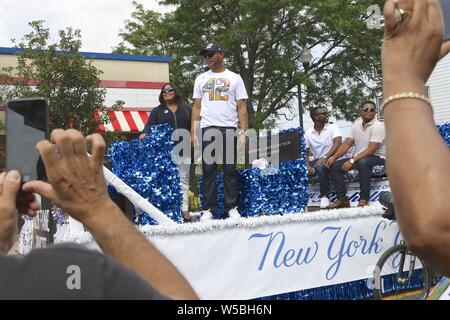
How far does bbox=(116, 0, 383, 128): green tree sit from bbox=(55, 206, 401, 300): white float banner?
14021mm

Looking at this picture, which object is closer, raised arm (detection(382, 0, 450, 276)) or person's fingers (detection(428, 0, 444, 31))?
raised arm (detection(382, 0, 450, 276))

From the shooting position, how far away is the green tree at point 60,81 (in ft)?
48.1

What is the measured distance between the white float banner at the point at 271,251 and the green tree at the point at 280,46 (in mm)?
14021

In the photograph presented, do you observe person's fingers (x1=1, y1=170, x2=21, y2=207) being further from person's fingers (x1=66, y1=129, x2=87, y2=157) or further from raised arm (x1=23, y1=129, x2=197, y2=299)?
person's fingers (x1=66, y1=129, x2=87, y2=157)

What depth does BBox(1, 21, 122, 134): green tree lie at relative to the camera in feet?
48.1

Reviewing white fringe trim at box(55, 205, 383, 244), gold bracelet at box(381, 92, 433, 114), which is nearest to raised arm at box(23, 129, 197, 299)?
gold bracelet at box(381, 92, 433, 114)

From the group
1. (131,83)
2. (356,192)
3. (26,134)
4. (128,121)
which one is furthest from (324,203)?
(131,83)

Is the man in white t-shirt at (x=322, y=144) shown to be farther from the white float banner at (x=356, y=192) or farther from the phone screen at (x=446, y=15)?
the phone screen at (x=446, y=15)

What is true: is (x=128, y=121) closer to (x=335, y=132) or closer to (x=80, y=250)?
(x=335, y=132)

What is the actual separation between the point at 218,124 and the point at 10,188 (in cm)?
464

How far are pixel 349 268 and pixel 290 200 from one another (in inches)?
38.4

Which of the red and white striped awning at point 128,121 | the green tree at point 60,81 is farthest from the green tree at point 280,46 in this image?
the green tree at point 60,81
